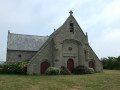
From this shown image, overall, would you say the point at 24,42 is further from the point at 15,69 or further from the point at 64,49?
the point at 64,49

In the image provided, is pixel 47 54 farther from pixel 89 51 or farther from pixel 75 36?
pixel 89 51

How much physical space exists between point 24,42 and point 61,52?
411 inches

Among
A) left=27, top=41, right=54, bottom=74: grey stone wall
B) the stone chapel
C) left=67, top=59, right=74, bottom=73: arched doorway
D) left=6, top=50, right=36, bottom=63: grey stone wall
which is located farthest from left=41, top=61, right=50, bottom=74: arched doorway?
left=6, top=50, right=36, bottom=63: grey stone wall

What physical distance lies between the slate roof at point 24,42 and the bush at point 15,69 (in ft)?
19.8

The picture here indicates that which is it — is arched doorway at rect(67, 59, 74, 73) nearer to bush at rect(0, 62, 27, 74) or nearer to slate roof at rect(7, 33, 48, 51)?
bush at rect(0, 62, 27, 74)

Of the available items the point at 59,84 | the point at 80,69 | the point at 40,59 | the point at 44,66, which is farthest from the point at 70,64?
the point at 59,84

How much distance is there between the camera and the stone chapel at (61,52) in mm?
23469

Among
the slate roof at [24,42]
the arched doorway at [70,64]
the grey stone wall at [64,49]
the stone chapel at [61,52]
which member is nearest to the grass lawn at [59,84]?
the stone chapel at [61,52]

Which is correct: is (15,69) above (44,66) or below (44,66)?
below

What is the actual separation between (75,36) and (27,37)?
12.4 metres

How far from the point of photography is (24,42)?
30.5m

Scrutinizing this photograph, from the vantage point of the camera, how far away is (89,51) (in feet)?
90.5

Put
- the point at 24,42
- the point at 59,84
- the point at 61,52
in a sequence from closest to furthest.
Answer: the point at 59,84
the point at 61,52
the point at 24,42

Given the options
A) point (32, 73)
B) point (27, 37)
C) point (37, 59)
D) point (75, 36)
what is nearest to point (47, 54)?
point (37, 59)
